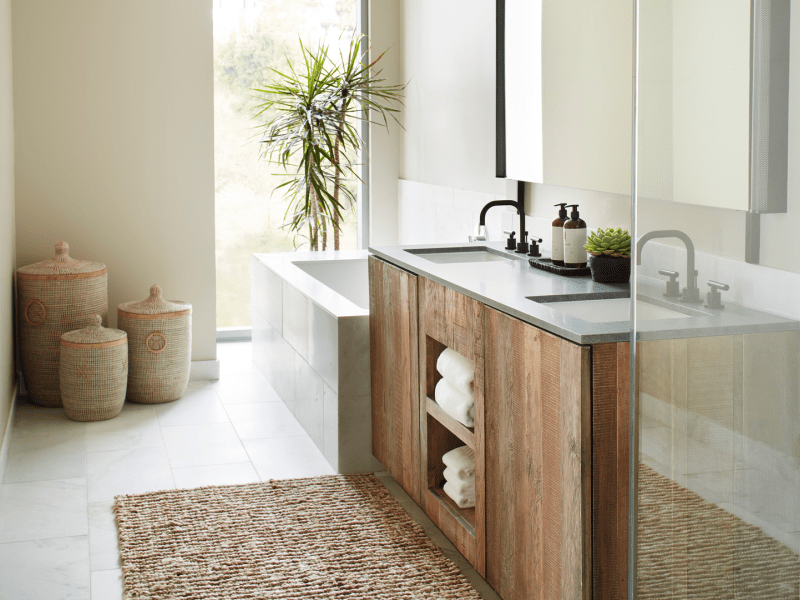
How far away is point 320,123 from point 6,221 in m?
1.71

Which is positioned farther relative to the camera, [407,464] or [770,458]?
[407,464]

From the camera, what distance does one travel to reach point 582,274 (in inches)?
100

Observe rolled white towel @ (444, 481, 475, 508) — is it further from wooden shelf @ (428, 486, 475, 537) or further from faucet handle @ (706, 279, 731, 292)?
faucet handle @ (706, 279, 731, 292)

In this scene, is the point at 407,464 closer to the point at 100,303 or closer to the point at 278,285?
the point at 278,285

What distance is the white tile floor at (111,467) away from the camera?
100 inches

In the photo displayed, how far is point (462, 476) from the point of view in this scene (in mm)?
2482

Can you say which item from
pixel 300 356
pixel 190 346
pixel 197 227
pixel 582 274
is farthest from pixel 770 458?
pixel 197 227

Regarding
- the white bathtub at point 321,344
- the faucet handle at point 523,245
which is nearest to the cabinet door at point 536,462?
the faucet handle at point 523,245

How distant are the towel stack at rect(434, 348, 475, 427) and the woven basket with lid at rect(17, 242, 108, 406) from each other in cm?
226

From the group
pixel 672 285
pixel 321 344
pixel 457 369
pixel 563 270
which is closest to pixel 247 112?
pixel 321 344

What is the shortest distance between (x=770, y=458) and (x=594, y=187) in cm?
204

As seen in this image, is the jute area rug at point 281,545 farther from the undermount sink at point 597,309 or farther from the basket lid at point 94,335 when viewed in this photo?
the basket lid at point 94,335

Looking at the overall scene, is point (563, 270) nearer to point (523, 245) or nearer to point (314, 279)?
point (523, 245)

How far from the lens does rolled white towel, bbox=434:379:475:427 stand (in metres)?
2.37
